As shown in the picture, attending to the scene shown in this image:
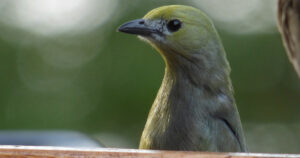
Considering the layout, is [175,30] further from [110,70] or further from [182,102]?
[110,70]

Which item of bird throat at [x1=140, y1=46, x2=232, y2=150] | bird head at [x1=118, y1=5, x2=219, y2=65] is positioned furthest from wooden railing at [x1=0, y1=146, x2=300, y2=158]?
bird head at [x1=118, y1=5, x2=219, y2=65]

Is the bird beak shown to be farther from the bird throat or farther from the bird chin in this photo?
the bird throat

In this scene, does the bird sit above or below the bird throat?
above

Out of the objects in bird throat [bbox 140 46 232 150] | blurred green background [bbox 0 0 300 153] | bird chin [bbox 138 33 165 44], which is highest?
bird chin [bbox 138 33 165 44]

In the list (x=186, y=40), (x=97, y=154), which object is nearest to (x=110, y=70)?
(x=186, y=40)

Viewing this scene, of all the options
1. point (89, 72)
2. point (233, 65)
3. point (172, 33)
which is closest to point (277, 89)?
point (233, 65)

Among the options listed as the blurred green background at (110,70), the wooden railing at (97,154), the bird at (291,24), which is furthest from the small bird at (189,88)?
the blurred green background at (110,70)
